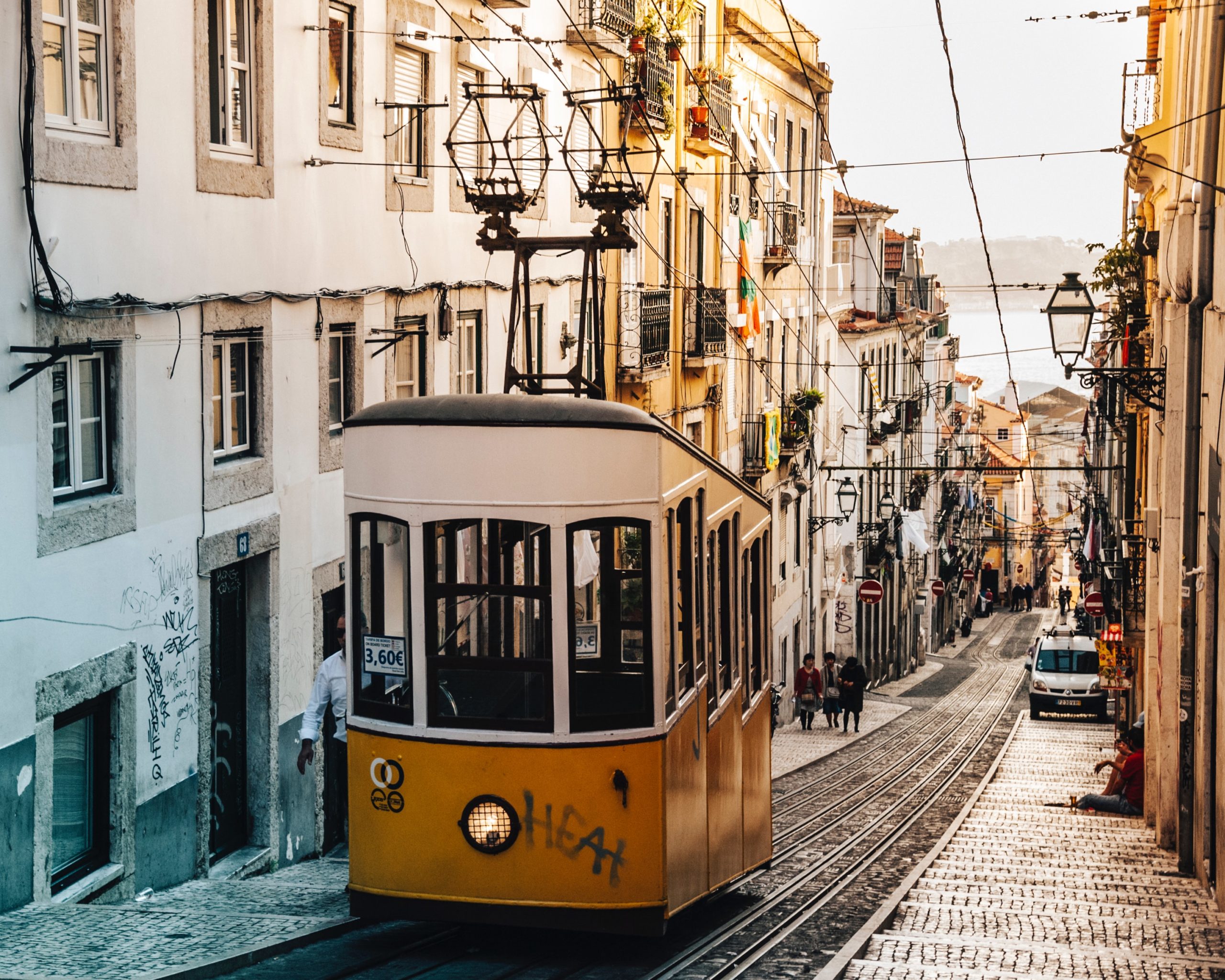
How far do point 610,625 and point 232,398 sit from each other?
17.4 ft

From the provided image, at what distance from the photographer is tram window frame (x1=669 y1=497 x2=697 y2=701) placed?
8312mm

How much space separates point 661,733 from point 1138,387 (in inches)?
503

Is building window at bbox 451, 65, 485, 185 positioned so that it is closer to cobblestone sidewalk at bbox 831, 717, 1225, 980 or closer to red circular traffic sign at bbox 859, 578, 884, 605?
cobblestone sidewalk at bbox 831, 717, 1225, 980

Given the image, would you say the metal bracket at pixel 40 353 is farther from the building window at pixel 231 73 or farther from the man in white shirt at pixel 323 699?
the building window at pixel 231 73

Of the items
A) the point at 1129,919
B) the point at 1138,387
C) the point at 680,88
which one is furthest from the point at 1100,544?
the point at 1129,919

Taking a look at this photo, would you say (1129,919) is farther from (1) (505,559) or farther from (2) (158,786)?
(2) (158,786)

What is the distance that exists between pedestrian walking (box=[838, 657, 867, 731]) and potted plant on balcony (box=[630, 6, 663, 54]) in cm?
1192

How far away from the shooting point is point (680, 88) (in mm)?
26891

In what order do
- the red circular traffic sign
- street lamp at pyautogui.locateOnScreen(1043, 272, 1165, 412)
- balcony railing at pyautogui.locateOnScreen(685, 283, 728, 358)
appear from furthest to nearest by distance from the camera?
the red circular traffic sign
balcony railing at pyautogui.locateOnScreen(685, 283, 728, 358)
street lamp at pyautogui.locateOnScreen(1043, 272, 1165, 412)

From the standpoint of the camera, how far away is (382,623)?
806 cm

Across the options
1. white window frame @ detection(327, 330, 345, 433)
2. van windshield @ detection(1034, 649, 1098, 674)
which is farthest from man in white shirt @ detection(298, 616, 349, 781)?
van windshield @ detection(1034, 649, 1098, 674)

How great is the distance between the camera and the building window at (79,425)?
951 cm

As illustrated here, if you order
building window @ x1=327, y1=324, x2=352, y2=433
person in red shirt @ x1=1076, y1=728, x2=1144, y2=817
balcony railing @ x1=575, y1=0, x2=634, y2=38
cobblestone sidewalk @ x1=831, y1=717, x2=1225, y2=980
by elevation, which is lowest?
person in red shirt @ x1=1076, y1=728, x2=1144, y2=817

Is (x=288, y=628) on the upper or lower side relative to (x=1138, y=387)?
lower
